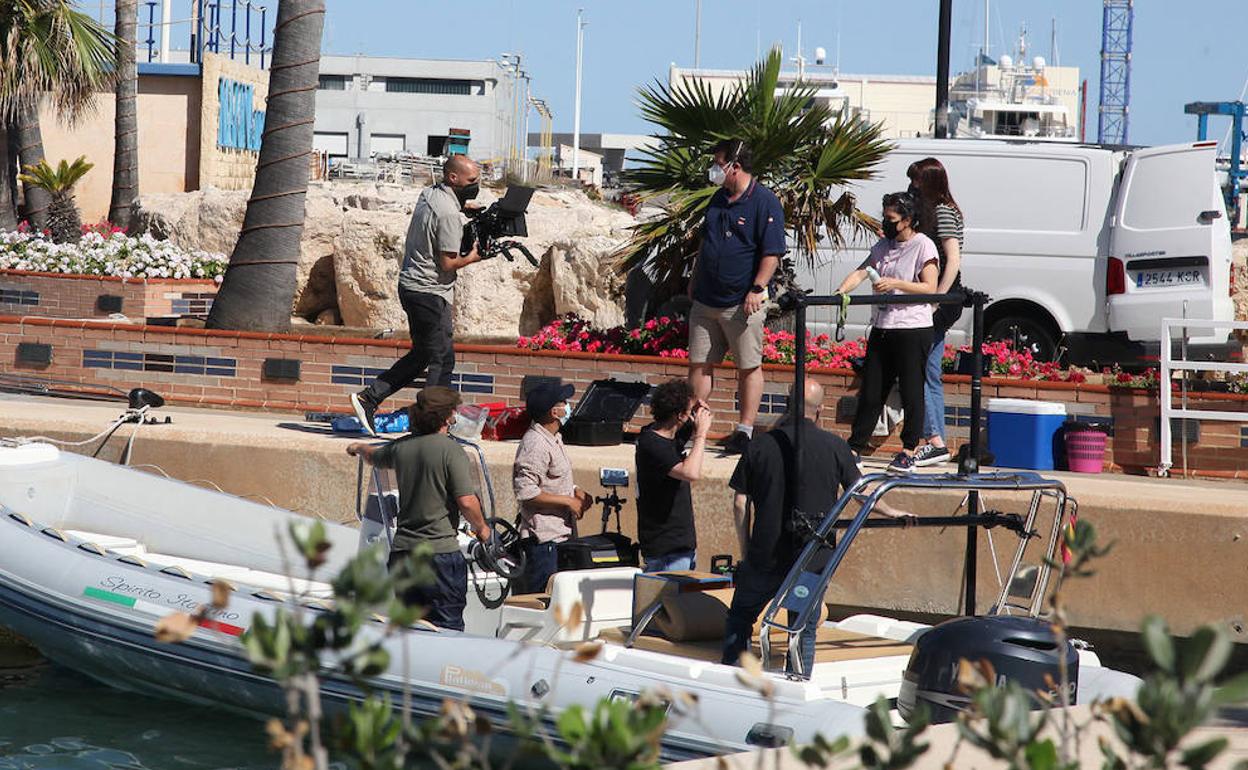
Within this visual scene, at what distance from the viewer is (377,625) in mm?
6938

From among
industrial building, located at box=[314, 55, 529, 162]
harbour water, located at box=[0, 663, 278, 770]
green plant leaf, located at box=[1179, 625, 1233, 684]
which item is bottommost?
harbour water, located at box=[0, 663, 278, 770]

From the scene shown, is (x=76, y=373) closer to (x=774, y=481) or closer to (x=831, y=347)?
(x=831, y=347)

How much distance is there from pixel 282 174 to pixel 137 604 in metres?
6.25

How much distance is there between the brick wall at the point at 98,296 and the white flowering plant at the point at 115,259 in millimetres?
242

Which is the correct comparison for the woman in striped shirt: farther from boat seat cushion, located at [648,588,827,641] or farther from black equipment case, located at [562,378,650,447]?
boat seat cushion, located at [648,588,827,641]

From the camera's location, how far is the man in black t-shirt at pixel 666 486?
7801 millimetres

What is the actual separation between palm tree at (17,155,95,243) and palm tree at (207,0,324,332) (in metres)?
9.79

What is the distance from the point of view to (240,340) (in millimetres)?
12422

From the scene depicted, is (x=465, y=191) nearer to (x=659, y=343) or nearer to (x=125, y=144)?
(x=659, y=343)

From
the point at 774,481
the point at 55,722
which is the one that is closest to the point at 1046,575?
the point at 774,481

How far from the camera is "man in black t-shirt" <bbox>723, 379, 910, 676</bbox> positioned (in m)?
6.30

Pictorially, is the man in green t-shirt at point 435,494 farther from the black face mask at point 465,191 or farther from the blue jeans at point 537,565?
the black face mask at point 465,191

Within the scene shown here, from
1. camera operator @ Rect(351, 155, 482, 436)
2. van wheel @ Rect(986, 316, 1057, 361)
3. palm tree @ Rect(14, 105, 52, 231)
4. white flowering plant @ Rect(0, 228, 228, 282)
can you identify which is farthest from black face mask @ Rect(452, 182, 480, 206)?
palm tree @ Rect(14, 105, 52, 231)

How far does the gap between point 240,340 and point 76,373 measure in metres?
1.45
